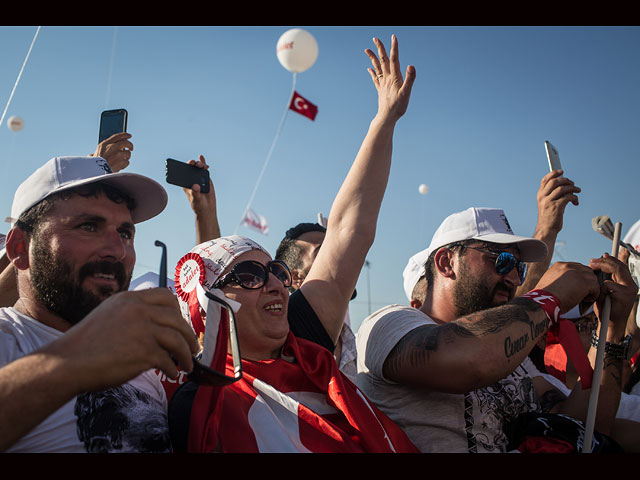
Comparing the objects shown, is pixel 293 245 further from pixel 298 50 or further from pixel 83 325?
pixel 298 50

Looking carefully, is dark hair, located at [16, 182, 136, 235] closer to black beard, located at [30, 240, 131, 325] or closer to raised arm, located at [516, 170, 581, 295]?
black beard, located at [30, 240, 131, 325]

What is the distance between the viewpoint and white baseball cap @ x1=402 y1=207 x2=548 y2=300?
10.1 ft

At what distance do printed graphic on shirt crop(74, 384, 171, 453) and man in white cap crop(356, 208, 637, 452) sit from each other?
1112mm

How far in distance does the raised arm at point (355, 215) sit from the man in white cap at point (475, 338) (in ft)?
Answer: 0.86

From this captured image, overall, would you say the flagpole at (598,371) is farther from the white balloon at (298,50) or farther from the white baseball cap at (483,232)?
the white balloon at (298,50)

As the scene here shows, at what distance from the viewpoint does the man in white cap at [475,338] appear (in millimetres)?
2338

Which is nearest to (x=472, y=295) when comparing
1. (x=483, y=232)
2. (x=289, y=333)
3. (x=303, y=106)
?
(x=483, y=232)

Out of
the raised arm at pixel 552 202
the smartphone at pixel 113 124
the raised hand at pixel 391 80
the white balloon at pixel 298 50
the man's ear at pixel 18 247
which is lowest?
A: the man's ear at pixel 18 247

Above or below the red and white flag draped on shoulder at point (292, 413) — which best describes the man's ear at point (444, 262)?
above

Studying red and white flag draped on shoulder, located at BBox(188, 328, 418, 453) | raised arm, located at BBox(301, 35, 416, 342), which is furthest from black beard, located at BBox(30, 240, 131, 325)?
raised arm, located at BBox(301, 35, 416, 342)

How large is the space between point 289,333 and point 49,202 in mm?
1144

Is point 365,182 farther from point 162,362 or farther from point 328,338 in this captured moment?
point 162,362

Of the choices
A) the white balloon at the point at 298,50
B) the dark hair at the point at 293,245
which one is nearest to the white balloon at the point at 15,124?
the white balloon at the point at 298,50

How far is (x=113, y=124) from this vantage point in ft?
10.6
